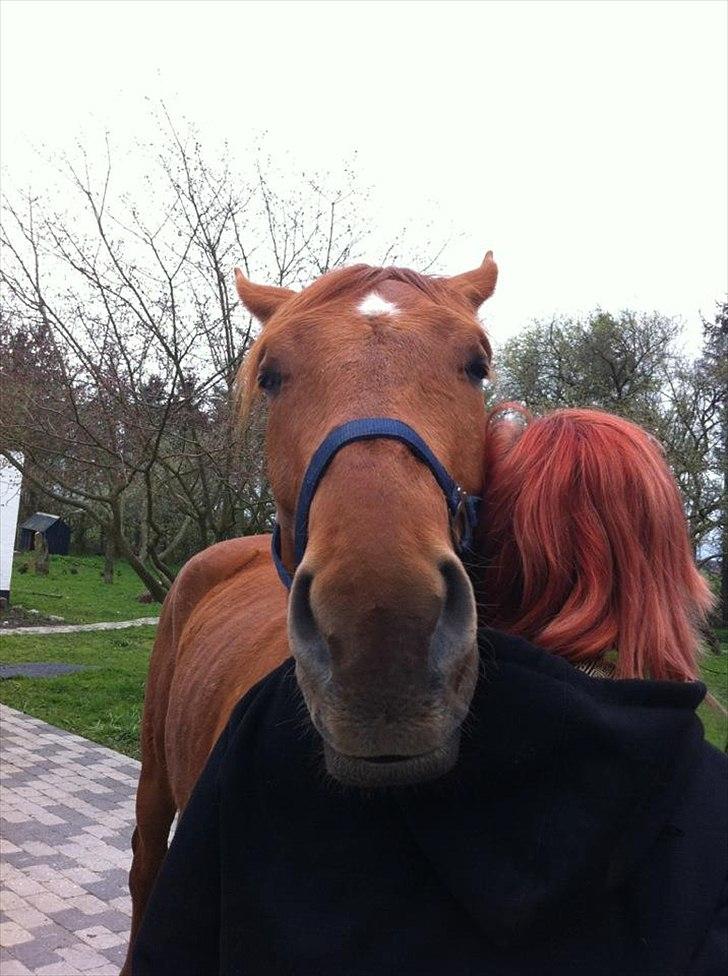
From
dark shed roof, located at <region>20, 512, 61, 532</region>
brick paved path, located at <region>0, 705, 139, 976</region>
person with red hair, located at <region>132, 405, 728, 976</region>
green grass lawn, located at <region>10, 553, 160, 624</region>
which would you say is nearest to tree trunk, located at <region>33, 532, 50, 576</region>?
green grass lawn, located at <region>10, 553, 160, 624</region>

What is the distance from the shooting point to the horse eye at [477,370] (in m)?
1.83

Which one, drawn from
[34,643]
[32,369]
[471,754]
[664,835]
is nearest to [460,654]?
[471,754]

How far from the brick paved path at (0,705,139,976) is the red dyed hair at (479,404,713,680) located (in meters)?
3.38

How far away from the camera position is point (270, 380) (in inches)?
75.7

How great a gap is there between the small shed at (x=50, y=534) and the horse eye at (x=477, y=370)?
33480 mm

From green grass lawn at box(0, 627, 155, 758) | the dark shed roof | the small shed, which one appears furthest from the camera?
the small shed

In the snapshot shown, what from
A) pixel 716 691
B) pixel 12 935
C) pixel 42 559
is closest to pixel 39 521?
pixel 42 559

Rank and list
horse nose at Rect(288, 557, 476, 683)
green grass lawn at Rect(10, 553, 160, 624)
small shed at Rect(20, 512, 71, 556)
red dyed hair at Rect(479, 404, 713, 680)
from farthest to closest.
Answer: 1. small shed at Rect(20, 512, 71, 556)
2. green grass lawn at Rect(10, 553, 160, 624)
3. red dyed hair at Rect(479, 404, 713, 680)
4. horse nose at Rect(288, 557, 476, 683)

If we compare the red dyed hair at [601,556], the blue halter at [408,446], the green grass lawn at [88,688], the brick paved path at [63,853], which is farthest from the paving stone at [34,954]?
the green grass lawn at [88,688]

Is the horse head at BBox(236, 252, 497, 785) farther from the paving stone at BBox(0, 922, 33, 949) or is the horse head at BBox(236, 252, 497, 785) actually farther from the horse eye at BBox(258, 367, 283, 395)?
the paving stone at BBox(0, 922, 33, 949)

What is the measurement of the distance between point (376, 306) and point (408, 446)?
0.49m

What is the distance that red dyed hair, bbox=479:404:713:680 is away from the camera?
129 centimetres

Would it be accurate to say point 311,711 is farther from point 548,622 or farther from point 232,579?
point 232,579

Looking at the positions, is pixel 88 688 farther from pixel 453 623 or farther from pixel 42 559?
pixel 42 559
